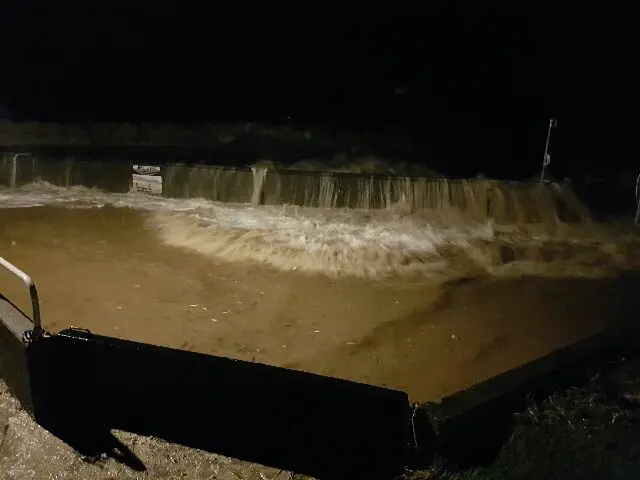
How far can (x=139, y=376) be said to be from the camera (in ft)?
13.8

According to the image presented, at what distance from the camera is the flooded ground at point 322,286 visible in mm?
5773

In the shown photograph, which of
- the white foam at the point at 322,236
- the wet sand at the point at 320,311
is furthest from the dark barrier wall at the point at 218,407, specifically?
the white foam at the point at 322,236

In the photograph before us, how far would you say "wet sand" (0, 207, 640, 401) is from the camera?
568 centimetres

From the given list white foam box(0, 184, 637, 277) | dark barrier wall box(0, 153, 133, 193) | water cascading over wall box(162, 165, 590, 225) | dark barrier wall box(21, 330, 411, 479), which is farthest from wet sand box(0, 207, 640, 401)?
dark barrier wall box(0, 153, 133, 193)

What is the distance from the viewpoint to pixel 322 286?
7.73 meters

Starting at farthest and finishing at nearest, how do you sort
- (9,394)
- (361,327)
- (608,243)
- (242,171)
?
(242,171) < (608,243) < (361,327) < (9,394)

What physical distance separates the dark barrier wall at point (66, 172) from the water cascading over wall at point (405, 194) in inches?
88.4

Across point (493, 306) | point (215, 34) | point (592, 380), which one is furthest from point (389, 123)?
point (592, 380)

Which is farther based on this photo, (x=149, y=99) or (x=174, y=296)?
(x=149, y=99)

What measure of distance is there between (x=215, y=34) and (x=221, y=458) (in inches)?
878

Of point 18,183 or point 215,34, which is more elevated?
point 215,34

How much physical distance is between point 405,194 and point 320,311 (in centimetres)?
482

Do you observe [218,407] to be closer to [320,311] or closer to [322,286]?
[320,311]

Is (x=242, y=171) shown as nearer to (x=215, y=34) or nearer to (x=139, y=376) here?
(x=139, y=376)
